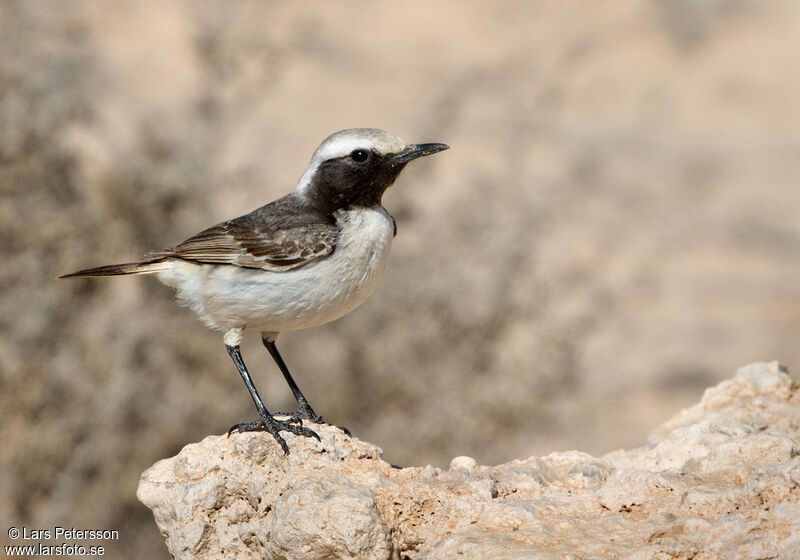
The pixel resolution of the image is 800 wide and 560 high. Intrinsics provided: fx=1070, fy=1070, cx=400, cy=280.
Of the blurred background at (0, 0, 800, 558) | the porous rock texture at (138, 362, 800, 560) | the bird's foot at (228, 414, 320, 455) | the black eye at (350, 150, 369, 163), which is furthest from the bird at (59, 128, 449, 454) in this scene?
the blurred background at (0, 0, 800, 558)

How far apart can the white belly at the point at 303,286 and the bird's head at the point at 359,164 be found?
0.38ft

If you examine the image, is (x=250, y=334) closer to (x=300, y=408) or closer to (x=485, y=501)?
(x=300, y=408)

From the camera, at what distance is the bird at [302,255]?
539cm

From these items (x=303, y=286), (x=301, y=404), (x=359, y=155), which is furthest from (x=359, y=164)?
(x=301, y=404)

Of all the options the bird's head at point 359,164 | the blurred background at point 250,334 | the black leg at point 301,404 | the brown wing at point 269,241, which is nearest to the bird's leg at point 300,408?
the black leg at point 301,404

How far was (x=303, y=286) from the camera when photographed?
5.36m

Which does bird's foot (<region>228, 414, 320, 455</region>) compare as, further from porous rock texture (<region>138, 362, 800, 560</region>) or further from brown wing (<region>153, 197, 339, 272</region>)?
brown wing (<region>153, 197, 339, 272</region>)

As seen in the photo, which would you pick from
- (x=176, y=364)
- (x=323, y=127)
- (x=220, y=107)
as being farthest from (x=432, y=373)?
(x=323, y=127)

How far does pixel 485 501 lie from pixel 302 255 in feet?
5.66

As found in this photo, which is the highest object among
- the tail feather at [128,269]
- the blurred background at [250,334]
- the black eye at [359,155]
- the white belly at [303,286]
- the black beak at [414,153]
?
the blurred background at [250,334]

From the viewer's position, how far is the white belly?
536 centimetres

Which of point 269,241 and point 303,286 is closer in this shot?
point 303,286

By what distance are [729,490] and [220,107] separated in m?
7.38

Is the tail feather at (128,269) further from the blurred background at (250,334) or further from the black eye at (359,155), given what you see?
the blurred background at (250,334)
